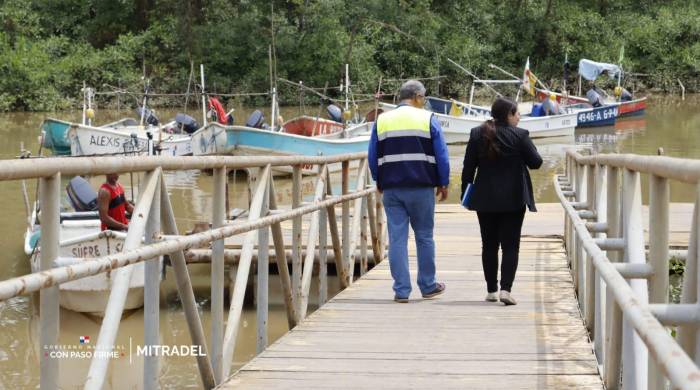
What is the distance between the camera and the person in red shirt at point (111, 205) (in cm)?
1045

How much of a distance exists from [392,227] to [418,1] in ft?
137

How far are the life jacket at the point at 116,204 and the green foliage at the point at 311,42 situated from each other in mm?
31306

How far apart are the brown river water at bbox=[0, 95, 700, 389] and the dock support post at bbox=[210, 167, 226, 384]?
12.6 feet

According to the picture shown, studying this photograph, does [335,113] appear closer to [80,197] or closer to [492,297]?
[80,197]

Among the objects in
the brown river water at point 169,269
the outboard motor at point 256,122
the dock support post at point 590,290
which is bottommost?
the brown river water at point 169,269

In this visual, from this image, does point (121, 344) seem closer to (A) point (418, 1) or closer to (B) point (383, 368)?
(B) point (383, 368)

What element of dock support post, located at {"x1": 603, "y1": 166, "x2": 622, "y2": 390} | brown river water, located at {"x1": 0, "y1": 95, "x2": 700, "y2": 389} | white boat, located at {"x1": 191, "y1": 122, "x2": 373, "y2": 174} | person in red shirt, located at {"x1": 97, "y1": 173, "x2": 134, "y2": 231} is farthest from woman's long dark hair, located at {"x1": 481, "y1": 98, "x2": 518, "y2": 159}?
white boat, located at {"x1": 191, "y1": 122, "x2": 373, "y2": 174}

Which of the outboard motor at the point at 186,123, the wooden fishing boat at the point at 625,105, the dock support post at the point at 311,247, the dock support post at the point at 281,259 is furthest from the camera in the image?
the wooden fishing boat at the point at 625,105

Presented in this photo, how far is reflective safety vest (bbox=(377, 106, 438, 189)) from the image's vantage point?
7281mm

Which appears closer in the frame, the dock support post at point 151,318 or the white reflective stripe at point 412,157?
the dock support post at point 151,318

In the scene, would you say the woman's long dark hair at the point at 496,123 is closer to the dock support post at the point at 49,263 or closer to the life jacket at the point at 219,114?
the dock support post at the point at 49,263

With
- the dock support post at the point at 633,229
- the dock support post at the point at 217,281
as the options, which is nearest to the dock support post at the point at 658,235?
the dock support post at the point at 633,229

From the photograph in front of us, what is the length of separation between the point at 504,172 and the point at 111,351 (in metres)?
3.90

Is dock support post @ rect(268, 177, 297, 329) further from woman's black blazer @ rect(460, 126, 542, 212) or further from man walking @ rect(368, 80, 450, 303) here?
woman's black blazer @ rect(460, 126, 542, 212)
